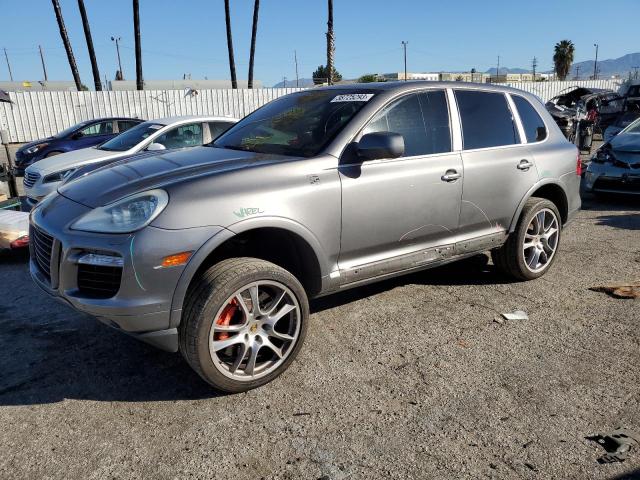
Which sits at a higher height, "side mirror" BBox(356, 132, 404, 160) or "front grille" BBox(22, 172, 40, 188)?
"side mirror" BBox(356, 132, 404, 160)

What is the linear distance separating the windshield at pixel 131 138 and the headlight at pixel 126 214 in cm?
574

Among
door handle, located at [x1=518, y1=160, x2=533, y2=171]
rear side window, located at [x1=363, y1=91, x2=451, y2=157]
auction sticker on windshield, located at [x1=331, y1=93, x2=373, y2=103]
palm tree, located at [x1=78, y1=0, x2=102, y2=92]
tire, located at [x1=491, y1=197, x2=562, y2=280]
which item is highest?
palm tree, located at [x1=78, y1=0, x2=102, y2=92]

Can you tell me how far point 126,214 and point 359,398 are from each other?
163cm

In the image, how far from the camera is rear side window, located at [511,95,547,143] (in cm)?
468

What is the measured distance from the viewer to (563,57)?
64.9 meters

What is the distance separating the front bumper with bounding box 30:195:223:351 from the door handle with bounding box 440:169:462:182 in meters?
1.85

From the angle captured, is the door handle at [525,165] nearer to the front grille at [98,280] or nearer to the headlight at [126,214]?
the headlight at [126,214]

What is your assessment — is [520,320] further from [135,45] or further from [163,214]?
[135,45]

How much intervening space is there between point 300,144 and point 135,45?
26.7 metres

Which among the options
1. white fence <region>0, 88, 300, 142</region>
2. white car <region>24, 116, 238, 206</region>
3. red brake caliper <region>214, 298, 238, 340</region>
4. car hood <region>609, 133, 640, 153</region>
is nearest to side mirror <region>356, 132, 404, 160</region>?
red brake caliper <region>214, 298, 238, 340</region>

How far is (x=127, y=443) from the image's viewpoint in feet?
8.59

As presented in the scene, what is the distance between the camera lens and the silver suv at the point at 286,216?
9.01 ft

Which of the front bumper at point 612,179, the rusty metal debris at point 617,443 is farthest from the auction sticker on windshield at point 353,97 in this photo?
the front bumper at point 612,179

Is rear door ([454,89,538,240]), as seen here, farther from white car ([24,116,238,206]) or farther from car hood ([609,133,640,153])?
car hood ([609,133,640,153])
